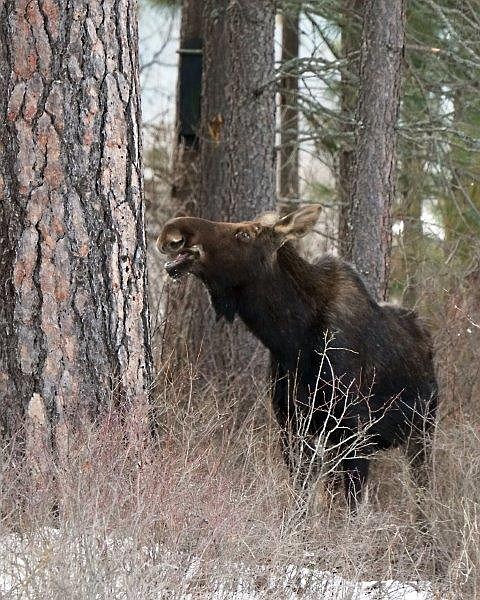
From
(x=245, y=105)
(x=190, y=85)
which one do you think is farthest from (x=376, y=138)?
(x=190, y=85)

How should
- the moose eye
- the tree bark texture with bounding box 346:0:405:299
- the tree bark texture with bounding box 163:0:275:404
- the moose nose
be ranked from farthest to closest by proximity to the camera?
the tree bark texture with bounding box 163:0:275:404 < the tree bark texture with bounding box 346:0:405:299 < the moose eye < the moose nose

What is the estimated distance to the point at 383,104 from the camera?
895 cm

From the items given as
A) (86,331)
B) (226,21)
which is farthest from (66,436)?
(226,21)

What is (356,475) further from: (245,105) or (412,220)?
(412,220)

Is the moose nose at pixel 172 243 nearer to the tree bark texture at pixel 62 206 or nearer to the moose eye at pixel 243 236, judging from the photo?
the moose eye at pixel 243 236

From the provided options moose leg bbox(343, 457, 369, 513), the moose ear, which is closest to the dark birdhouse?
the moose ear

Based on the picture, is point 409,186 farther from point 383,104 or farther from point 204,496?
point 204,496

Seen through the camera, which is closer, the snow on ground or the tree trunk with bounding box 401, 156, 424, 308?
the snow on ground

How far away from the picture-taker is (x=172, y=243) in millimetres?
6945

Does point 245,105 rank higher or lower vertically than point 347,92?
lower

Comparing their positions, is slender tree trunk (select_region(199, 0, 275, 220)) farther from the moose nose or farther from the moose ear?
the moose nose

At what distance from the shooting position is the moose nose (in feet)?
22.4

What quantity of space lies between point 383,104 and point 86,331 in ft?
12.7

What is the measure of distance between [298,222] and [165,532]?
3.03 metres
